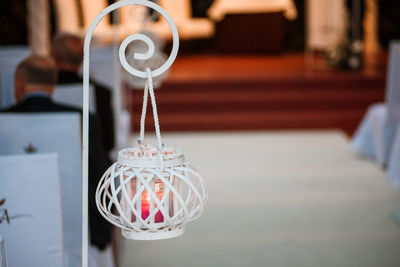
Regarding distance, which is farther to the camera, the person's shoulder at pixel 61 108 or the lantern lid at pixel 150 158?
the person's shoulder at pixel 61 108

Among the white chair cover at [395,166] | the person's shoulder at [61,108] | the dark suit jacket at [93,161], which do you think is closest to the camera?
the dark suit jacket at [93,161]

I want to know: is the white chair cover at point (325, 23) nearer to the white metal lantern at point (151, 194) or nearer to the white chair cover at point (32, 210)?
the white chair cover at point (32, 210)

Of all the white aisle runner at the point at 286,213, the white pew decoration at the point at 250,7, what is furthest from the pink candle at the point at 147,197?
the white pew decoration at the point at 250,7

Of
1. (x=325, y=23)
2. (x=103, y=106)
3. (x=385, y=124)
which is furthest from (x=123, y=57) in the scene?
(x=325, y=23)

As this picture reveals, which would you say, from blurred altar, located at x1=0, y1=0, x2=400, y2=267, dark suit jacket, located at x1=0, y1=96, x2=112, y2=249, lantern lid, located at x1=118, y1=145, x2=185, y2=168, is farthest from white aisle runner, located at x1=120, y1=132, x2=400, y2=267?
lantern lid, located at x1=118, y1=145, x2=185, y2=168

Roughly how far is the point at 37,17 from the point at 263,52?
5.50 meters

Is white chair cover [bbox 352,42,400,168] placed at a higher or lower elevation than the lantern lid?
lower

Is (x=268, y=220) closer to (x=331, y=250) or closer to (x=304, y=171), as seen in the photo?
(x=331, y=250)

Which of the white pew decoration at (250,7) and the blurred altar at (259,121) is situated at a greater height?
the white pew decoration at (250,7)

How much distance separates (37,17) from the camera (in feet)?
23.0

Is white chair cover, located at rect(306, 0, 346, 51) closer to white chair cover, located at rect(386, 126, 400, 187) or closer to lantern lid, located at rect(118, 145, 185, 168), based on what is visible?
white chair cover, located at rect(386, 126, 400, 187)

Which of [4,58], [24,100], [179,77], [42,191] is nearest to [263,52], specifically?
[179,77]

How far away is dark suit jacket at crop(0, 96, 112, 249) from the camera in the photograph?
2.79 m

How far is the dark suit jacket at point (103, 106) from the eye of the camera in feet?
13.6
